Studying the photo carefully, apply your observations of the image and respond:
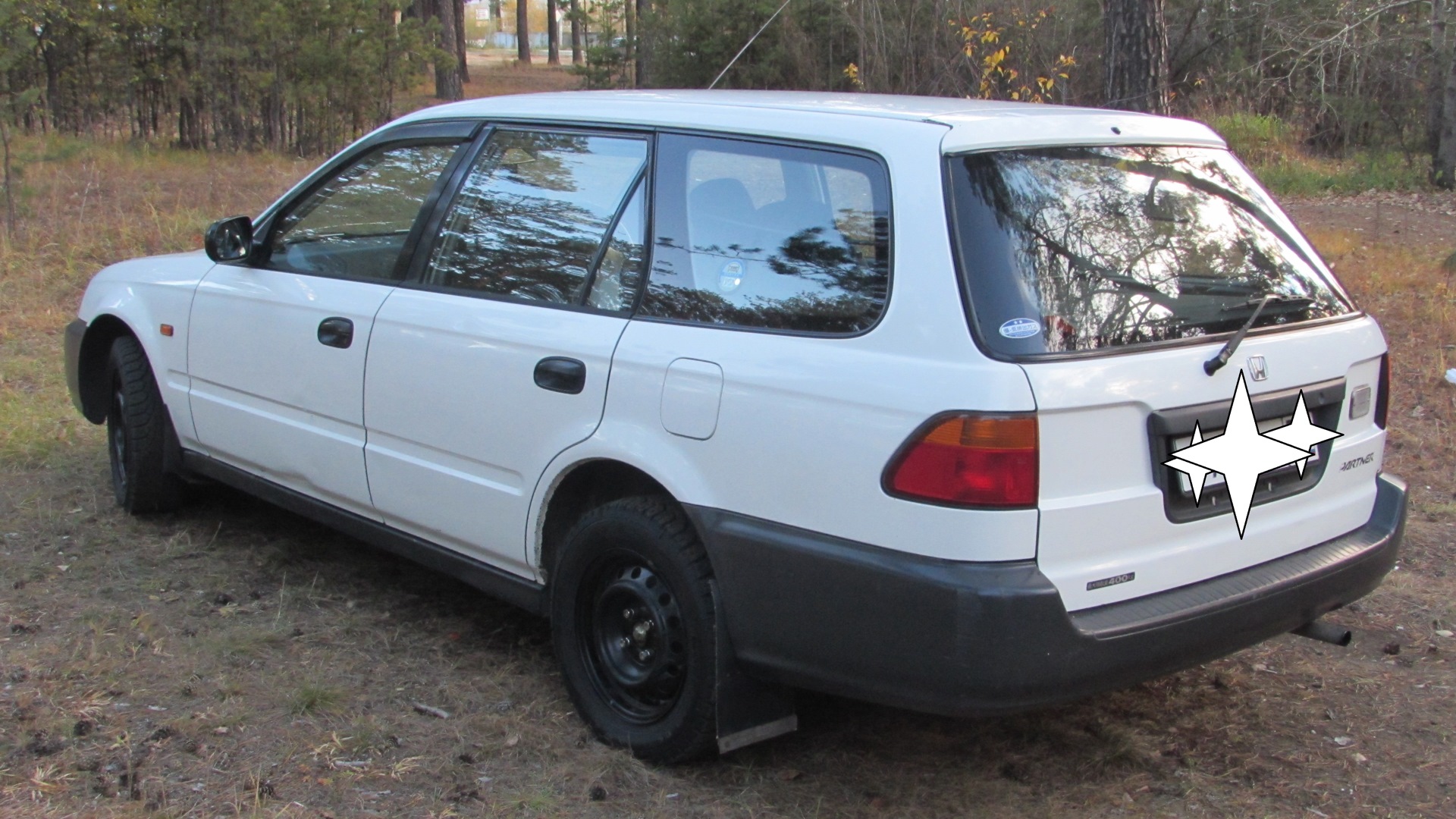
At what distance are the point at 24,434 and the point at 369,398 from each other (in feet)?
11.3

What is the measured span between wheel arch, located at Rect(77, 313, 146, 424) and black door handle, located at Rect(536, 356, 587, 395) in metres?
2.83

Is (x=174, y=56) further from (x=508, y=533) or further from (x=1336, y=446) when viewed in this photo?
(x=1336, y=446)

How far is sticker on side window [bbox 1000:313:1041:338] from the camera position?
2.73 m

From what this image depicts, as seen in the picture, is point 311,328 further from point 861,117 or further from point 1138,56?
point 1138,56

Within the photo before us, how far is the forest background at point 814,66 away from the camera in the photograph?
13.5 metres

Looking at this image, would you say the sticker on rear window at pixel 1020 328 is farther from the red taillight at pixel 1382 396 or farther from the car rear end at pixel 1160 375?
the red taillight at pixel 1382 396

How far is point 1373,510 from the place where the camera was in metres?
3.52

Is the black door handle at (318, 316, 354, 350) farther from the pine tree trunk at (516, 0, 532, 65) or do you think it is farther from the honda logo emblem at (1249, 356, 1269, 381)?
the pine tree trunk at (516, 0, 532, 65)

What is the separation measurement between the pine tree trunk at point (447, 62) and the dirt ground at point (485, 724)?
14429 millimetres

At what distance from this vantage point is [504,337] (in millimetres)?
3650

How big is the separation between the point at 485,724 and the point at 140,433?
2.41 meters

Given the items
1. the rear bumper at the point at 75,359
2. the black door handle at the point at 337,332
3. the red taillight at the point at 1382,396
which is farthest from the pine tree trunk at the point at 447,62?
the red taillight at the point at 1382,396

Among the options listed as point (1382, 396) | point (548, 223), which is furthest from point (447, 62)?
point (1382, 396)

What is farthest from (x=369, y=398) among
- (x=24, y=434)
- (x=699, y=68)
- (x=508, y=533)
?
(x=699, y=68)
